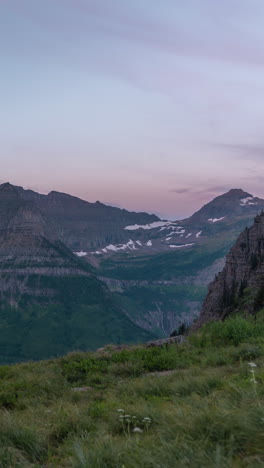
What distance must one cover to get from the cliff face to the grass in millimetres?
59885

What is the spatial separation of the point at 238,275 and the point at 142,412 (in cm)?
10415

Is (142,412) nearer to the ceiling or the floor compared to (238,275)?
nearer to the ceiling

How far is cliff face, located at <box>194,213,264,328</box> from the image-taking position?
277ft

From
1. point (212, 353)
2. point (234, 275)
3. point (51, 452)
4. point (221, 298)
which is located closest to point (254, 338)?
point (212, 353)

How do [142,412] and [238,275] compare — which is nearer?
[142,412]

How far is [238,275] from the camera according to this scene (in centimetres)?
10862

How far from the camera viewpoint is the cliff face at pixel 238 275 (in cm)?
8444

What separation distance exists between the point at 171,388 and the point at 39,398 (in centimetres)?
376

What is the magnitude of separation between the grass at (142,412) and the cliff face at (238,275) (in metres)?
59.9

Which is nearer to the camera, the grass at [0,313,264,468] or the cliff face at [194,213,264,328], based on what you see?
the grass at [0,313,264,468]

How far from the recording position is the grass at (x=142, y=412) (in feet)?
17.3

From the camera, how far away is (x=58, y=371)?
15203mm

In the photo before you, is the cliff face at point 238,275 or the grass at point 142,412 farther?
the cliff face at point 238,275

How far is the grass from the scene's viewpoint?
5281 mm
